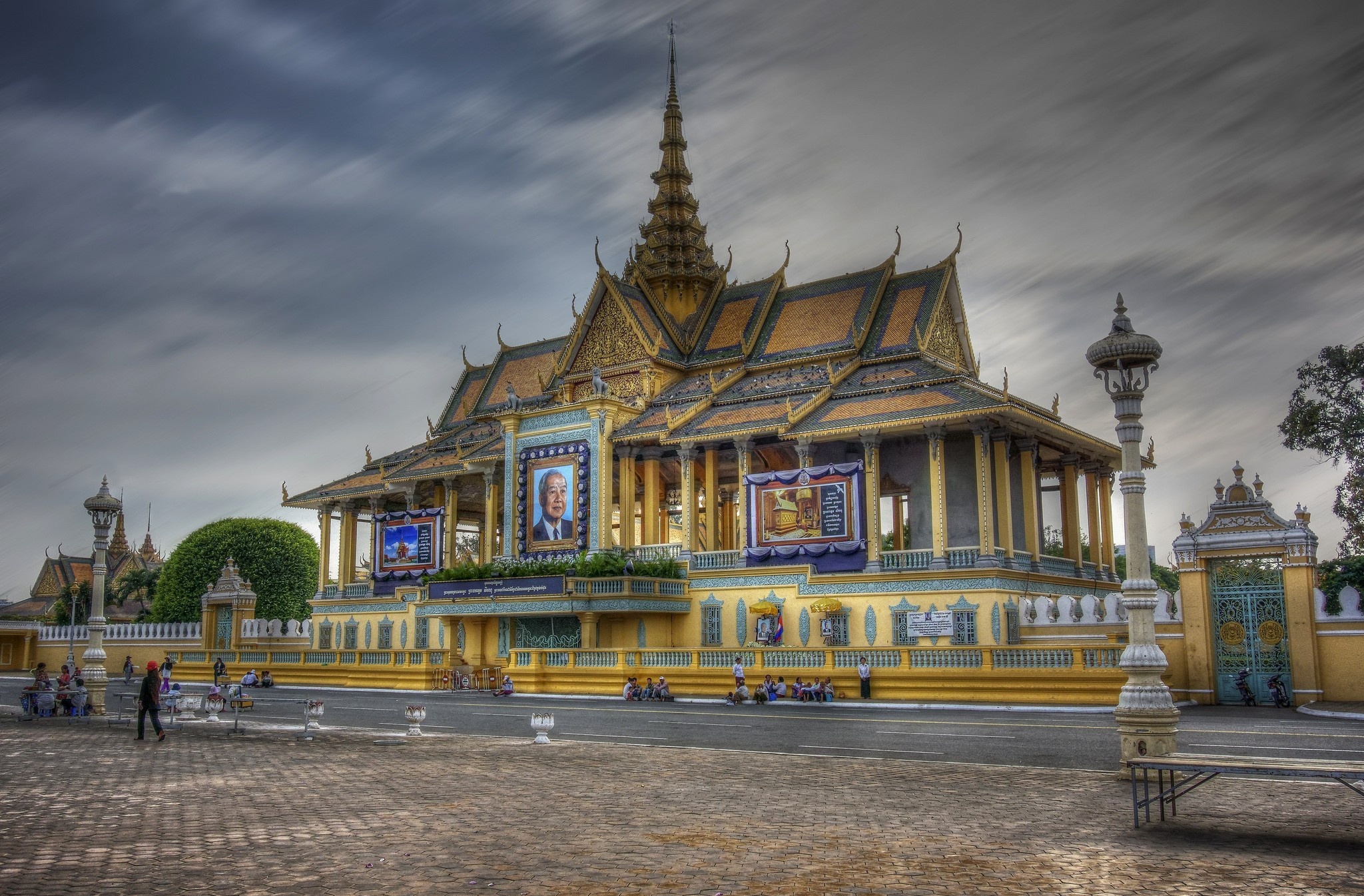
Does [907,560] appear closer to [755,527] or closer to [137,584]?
[755,527]

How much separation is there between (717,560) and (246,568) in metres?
32.3

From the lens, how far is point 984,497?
1246 inches

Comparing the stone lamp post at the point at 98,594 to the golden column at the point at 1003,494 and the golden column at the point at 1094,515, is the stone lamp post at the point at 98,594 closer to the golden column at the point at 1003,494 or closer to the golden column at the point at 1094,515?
the golden column at the point at 1003,494

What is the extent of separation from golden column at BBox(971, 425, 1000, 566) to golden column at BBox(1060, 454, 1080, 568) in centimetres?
577

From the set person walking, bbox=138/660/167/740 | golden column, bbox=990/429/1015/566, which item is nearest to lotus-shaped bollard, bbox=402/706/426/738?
person walking, bbox=138/660/167/740

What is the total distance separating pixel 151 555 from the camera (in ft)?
272

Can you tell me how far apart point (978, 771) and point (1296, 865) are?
526cm

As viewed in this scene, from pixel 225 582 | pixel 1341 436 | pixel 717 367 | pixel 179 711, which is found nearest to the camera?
pixel 179 711

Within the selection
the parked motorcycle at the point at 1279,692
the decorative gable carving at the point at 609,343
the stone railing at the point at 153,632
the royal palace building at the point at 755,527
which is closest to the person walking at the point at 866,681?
the royal palace building at the point at 755,527

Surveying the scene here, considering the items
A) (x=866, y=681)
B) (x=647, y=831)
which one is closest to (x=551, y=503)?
(x=866, y=681)

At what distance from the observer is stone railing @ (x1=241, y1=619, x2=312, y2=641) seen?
145 feet

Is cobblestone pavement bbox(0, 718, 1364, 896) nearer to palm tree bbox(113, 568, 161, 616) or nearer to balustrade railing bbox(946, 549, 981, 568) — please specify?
balustrade railing bbox(946, 549, 981, 568)

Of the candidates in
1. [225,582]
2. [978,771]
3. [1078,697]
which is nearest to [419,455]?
[225,582]

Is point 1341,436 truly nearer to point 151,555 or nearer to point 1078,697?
point 1078,697
